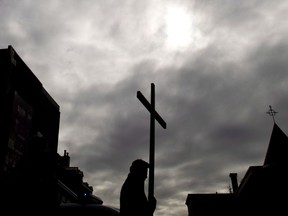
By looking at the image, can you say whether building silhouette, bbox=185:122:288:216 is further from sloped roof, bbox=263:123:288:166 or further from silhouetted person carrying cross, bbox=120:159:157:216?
silhouetted person carrying cross, bbox=120:159:157:216

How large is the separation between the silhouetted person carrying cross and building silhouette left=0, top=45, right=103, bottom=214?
0.88m

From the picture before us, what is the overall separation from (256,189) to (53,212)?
21.3 m

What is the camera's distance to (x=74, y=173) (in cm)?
3344

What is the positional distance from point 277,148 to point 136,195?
921 inches

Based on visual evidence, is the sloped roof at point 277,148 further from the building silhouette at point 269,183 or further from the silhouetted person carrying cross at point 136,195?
the silhouetted person carrying cross at point 136,195

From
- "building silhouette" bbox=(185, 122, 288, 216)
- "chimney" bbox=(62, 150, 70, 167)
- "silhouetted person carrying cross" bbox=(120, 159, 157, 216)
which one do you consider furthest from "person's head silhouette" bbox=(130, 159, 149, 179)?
"chimney" bbox=(62, 150, 70, 167)

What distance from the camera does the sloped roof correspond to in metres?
23.3

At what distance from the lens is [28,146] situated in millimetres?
A: 3623

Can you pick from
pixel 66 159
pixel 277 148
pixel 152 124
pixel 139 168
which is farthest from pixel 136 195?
pixel 66 159

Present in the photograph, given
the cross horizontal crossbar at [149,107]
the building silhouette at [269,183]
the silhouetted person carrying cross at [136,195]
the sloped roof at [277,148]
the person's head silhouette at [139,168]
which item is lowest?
the silhouetted person carrying cross at [136,195]

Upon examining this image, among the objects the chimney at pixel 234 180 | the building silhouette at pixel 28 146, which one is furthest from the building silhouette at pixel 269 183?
the chimney at pixel 234 180

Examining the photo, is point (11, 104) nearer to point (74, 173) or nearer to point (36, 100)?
point (36, 100)

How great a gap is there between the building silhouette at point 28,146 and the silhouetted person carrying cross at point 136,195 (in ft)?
2.88

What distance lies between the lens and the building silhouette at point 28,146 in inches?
134
